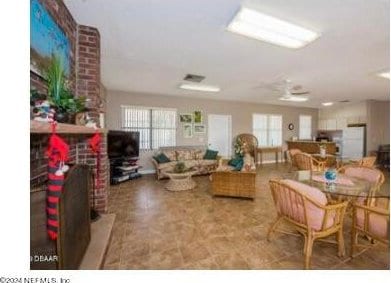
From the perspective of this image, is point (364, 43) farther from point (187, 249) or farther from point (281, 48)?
point (187, 249)

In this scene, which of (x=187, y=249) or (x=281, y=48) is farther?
(x=281, y=48)

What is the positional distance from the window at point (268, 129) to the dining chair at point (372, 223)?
6785 millimetres

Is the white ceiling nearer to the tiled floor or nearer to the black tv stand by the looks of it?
the black tv stand

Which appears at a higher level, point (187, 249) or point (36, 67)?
point (36, 67)

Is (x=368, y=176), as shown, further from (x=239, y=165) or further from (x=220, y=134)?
(x=220, y=134)

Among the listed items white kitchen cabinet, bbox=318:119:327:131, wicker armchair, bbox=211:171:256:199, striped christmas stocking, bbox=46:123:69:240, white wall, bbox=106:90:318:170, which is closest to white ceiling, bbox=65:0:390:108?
white wall, bbox=106:90:318:170

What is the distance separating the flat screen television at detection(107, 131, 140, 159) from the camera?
544 cm

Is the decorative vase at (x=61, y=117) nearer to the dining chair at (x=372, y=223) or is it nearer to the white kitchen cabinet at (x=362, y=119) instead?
the dining chair at (x=372, y=223)

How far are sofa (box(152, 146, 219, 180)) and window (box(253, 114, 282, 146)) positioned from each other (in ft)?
10.9

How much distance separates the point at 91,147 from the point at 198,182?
3158mm

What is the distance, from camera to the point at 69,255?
1494mm

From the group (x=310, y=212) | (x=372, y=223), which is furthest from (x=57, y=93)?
(x=372, y=223)

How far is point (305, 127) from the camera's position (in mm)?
9750
